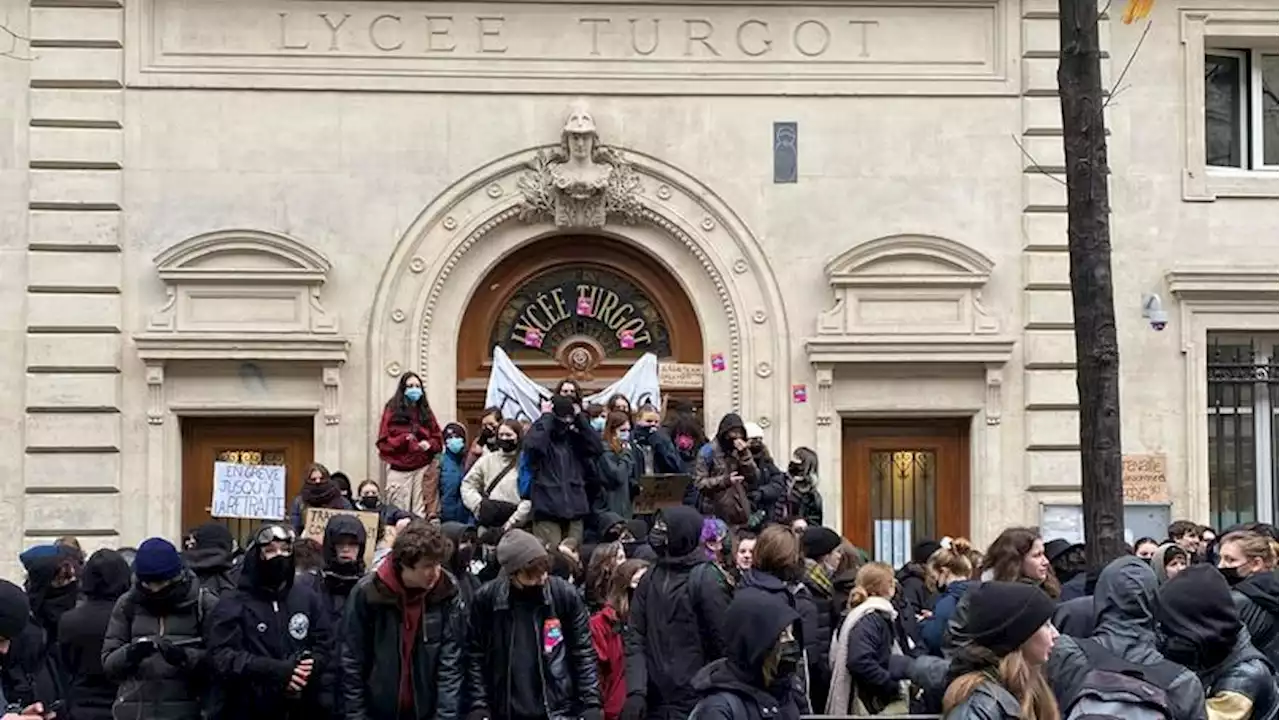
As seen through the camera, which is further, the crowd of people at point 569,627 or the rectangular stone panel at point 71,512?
the rectangular stone panel at point 71,512

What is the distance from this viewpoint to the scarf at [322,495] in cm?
1673

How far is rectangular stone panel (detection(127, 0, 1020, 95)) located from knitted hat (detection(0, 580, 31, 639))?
1175 cm

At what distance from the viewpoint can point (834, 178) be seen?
824 inches

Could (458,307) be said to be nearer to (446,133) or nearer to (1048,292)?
(446,133)

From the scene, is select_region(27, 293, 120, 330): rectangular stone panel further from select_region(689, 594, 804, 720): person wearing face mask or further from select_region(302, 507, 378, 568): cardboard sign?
select_region(689, 594, 804, 720): person wearing face mask

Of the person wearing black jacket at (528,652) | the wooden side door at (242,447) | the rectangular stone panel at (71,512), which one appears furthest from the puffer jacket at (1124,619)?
the rectangular stone panel at (71,512)

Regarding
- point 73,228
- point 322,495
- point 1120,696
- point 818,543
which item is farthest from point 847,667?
point 73,228

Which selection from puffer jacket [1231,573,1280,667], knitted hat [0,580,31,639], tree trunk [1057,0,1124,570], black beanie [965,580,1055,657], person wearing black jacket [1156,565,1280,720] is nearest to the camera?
black beanie [965,580,1055,657]

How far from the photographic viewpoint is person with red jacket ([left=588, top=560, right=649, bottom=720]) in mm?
10703

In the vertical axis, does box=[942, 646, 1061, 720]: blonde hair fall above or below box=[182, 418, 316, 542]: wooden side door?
below

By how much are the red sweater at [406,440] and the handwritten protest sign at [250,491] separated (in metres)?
1.01

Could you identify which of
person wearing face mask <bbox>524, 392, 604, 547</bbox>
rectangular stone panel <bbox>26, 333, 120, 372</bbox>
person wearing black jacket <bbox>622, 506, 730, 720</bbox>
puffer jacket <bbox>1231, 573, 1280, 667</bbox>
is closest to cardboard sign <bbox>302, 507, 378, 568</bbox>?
person wearing face mask <bbox>524, 392, 604, 547</bbox>

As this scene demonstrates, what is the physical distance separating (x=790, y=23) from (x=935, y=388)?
406 cm

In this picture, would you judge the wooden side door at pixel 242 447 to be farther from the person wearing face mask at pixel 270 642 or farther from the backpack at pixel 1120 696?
the backpack at pixel 1120 696
